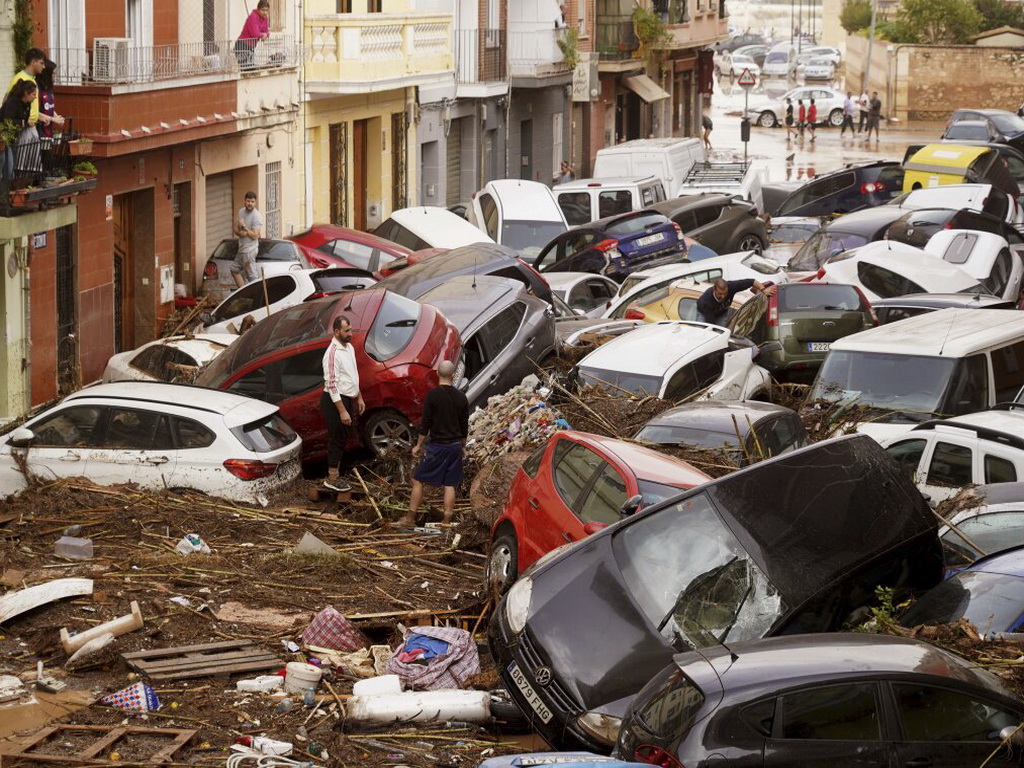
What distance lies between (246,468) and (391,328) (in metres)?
2.78

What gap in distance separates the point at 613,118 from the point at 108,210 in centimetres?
3383

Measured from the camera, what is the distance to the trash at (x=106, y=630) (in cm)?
1079

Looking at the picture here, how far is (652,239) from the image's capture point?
27266 millimetres

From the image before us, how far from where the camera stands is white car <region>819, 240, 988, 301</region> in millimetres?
23281

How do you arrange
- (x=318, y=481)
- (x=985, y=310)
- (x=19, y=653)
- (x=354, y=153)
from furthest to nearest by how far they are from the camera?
(x=354, y=153) → (x=985, y=310) → (x=318, y=481) → (x=19, y=653)

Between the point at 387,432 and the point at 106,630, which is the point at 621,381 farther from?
the point at 106,630

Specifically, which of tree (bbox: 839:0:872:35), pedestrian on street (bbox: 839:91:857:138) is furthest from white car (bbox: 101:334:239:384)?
tree (bbox: 839:0:872:35)

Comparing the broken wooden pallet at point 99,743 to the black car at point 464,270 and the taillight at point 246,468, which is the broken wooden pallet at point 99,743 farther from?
the black car at point 464,270

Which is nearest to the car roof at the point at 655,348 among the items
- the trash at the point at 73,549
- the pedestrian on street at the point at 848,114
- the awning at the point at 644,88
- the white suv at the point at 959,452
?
the white suv at the point at 959,452

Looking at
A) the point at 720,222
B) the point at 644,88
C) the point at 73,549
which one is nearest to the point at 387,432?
the point at 73,549

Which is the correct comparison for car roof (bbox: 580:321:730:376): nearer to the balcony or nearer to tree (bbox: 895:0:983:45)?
the balcony

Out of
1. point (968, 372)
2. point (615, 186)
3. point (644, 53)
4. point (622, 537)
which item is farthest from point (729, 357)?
point (644, 53)

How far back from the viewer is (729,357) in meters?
17.7

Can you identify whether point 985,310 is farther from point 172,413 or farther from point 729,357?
point 172,413
